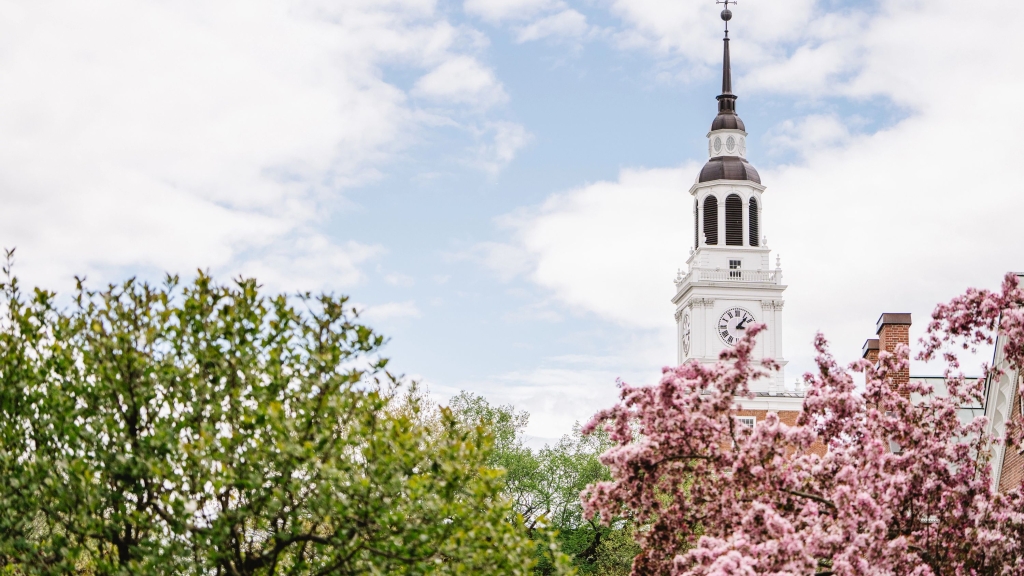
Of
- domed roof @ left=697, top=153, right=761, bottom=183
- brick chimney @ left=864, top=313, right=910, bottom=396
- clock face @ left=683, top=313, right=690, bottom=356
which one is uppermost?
domed roof @ left=697, top=153, right=761, bottom=183

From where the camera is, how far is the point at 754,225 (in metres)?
83.9

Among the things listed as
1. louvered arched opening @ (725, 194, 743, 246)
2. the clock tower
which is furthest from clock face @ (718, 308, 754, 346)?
louvered arched opening @ (725, 194, 743, 246)

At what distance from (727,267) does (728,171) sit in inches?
239

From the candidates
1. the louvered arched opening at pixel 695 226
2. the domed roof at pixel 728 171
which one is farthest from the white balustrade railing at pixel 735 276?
the domed roof at pixel 728 171

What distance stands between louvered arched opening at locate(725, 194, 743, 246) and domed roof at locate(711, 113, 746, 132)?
189 inches

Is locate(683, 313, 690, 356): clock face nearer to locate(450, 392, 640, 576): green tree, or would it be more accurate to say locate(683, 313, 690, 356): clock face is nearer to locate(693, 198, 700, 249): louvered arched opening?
locate(693, 198, 700, 249): louvered arched opening

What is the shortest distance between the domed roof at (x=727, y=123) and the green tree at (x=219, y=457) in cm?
7334

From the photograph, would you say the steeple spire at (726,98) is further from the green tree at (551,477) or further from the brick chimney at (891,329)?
the brick chimney at (891,329)

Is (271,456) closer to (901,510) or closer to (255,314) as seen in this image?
(255,314)

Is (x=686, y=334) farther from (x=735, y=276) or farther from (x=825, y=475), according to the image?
(x=825, y=475)

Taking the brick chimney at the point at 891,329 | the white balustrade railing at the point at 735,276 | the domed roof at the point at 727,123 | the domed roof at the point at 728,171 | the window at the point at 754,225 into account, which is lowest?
the brick chimney at the point at 891,329

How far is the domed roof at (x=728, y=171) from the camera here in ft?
271

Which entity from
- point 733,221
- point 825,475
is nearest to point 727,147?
point 733,221

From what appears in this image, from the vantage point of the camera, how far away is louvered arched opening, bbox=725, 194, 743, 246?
275 feet
